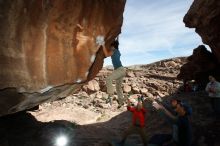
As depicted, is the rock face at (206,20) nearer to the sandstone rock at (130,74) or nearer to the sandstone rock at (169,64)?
the sandstone rock at (130,74)

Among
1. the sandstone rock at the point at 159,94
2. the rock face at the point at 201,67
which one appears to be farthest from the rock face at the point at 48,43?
the sandstone rock at the point at 159,94

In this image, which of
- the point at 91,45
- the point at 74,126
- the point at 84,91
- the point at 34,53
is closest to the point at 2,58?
the point at 34,53

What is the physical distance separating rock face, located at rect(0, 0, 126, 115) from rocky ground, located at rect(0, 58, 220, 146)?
1.80 m

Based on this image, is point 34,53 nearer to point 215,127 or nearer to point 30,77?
point 30,77

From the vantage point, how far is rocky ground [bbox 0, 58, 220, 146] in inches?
419

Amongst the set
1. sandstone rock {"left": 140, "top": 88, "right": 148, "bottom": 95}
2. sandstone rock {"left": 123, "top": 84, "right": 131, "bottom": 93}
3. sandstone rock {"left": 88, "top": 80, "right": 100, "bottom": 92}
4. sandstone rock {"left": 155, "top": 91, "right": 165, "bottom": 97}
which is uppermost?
sandstone rock {"left": 88, "top": 80, "right": 100, "bottom": 92}

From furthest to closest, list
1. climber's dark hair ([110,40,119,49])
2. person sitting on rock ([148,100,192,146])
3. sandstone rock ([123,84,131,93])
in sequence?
sandstone rock ([123,84,131,93]) → climber's dark hair ([110,40,119,49]) → person sitting on rock ([148,100,192,146])

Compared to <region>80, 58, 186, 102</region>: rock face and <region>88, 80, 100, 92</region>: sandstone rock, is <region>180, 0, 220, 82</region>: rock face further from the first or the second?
<region>88, 80, 100, 92</region>: sandstone rock

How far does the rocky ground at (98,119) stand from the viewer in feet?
34.9

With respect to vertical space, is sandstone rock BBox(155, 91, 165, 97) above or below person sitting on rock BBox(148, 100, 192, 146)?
Result: above

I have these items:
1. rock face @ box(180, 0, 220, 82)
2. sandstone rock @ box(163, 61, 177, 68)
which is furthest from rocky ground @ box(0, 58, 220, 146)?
rock face @ box(180, 0, 220, 82)

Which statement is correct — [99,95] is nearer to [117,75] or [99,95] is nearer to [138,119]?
[117,75]

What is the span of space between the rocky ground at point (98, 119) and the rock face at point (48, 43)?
1798 millimetres

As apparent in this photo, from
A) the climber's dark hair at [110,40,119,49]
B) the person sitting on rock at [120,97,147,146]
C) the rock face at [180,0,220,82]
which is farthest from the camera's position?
the rock face at [180,0,220,82]
